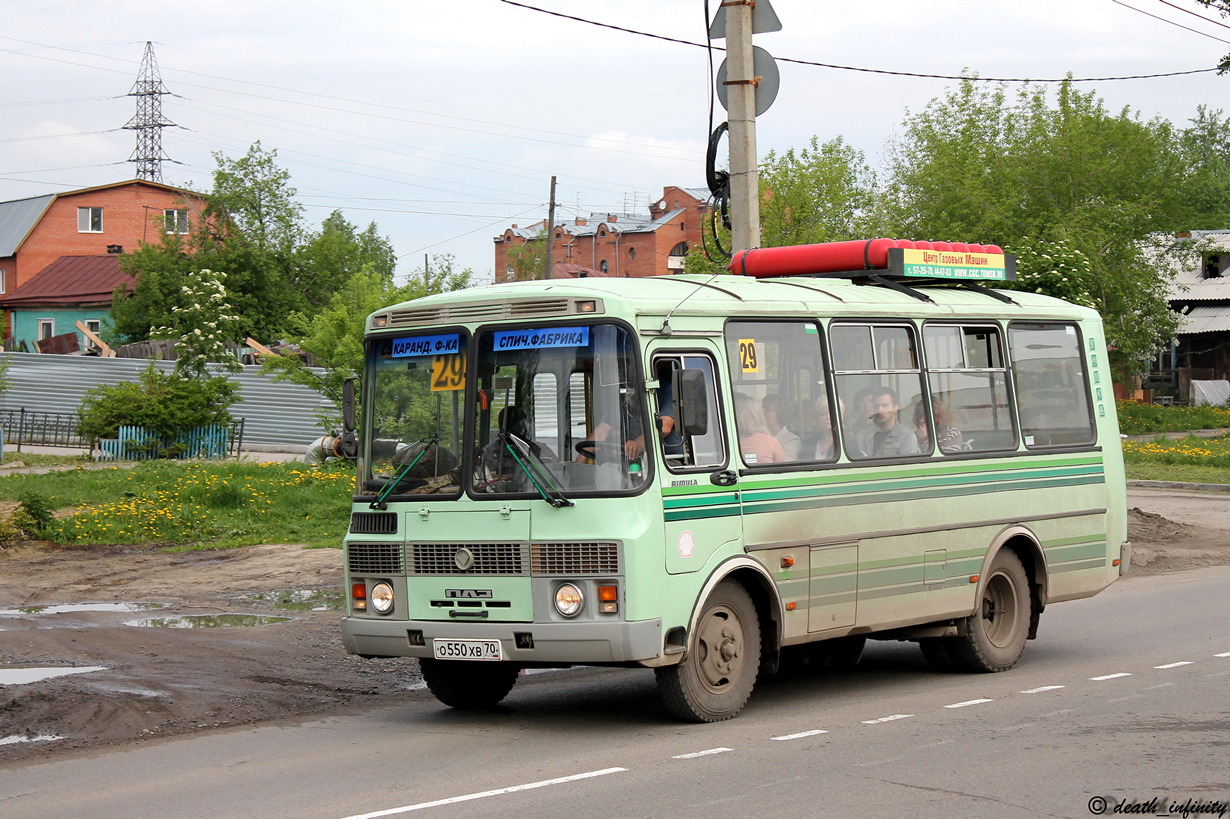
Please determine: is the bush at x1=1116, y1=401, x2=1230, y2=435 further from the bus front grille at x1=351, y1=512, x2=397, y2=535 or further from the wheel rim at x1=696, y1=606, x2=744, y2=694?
the bus front grille at x1=351, y1=512, x2=397, y2=535

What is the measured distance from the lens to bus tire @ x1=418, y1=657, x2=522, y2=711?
376 inches

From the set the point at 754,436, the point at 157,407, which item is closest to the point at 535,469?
the point at 754,436

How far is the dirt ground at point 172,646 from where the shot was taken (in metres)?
9.23

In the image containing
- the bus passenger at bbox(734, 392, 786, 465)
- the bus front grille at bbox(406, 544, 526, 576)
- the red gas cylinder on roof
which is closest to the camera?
the bus front grille at bbox(406, 544, 526, 576)

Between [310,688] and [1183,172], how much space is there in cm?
4584

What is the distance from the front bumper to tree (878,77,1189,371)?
37.8 meters

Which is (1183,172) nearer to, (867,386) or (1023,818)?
(867,386)

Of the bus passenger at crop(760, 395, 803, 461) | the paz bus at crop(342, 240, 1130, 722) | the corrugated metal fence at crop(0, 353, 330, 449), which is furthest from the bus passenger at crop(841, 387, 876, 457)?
the corrugated metal fence at crop(0, 353, 330, 449)

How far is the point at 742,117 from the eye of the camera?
14.5 m

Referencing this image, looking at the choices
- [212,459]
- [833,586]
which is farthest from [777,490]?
[212,459]

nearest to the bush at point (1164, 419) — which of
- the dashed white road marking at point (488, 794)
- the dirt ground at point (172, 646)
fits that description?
the dirt ground at point (172, 646)

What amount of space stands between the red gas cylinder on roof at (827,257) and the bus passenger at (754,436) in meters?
2.42

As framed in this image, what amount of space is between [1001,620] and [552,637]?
462 centimetres

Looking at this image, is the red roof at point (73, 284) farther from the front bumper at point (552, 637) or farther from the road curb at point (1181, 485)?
the front bumper at point (552, 637)
